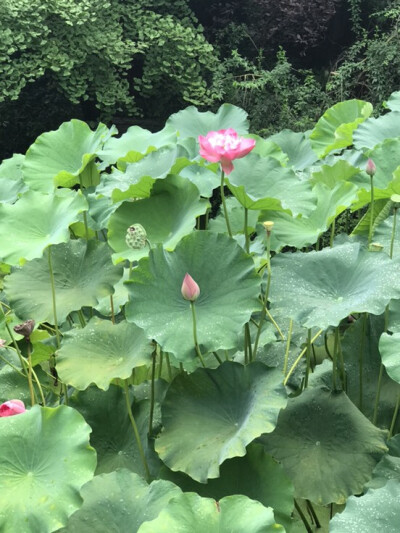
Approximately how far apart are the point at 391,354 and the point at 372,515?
0.20 m

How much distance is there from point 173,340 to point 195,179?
0.40 m

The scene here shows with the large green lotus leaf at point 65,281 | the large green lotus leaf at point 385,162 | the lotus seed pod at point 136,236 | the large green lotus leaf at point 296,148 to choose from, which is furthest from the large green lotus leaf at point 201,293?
the large green lotus leaf at point 296,148

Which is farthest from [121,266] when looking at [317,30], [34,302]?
[317,30]

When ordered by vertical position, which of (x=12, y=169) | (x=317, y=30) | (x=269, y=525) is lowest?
(x=317, y=30)

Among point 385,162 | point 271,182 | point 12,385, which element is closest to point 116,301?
point 12,385

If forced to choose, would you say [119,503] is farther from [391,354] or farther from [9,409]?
[391,354]

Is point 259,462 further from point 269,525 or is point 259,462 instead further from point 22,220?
point 22,220

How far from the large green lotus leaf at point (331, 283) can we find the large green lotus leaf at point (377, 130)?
51cm

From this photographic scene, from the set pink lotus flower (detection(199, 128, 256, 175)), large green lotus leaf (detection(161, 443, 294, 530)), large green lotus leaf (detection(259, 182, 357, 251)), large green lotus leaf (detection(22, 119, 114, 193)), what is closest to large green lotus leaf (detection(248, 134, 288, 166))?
large green lotus leaf (detection(259, 182, 357, 251))

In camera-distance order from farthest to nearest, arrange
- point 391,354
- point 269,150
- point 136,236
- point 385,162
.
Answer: point 269,150 < point 385,162 < point 136,236 < point 391,354

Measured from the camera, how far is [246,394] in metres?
0.94

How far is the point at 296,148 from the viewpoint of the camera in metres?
1.76

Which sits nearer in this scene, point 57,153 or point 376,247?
point 376,247

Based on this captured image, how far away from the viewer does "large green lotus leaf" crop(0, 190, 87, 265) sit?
3.56 feet
